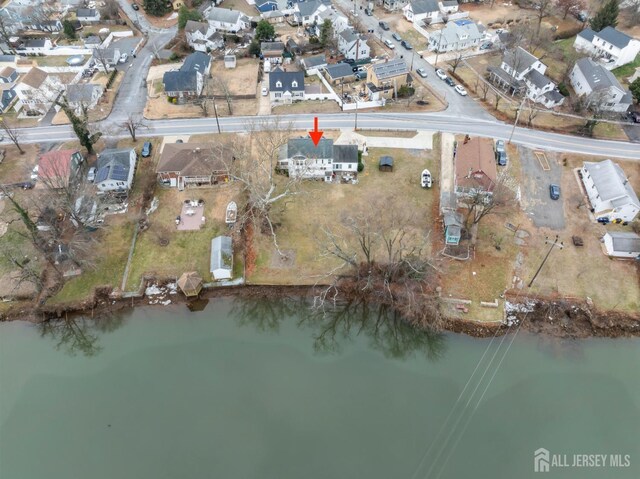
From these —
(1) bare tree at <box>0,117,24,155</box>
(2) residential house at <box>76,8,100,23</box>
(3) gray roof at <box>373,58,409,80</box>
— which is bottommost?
(1) bare tree at <box>0,117,24,155</box>

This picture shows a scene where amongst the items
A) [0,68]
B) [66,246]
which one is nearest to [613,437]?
[66,246]

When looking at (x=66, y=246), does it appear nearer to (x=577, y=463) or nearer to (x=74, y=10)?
(x=577, y=463)

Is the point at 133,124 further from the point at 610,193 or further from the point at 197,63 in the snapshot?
the point at 610,193

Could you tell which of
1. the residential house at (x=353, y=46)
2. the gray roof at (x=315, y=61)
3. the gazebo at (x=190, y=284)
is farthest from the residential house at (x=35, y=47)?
the gazebo at (x=190, y=284)

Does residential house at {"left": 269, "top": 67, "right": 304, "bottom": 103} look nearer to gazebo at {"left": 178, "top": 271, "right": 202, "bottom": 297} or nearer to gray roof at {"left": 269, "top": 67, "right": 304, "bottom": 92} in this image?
A: gray roof at {"left": 269, "top": 67, "right": 304, "bottom": 92}

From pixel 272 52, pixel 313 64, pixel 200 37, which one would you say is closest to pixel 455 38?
pixel 313 64

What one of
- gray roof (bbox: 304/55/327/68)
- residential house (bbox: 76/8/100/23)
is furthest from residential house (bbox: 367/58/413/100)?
residential house (bbox: 76/8/100/23)

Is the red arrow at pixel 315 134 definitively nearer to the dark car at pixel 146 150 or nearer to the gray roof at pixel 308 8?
the dark car at pixel 146 150
